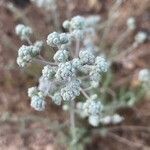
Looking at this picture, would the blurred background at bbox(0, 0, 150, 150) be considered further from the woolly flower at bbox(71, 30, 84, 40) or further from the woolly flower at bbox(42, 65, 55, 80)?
the woolly flower at bbox(42, 65, 55, 80)

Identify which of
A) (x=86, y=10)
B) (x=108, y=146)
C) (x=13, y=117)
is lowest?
(x=108, y=146)

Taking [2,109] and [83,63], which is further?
[2,109]

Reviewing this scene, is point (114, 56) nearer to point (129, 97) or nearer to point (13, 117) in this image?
point (129, 97)

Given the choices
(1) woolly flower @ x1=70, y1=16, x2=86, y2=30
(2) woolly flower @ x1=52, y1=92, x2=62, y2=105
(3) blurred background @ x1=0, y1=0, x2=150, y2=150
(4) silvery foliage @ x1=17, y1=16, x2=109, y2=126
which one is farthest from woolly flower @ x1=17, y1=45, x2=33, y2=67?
(3) blurred background @ x1=0, y1=0, x2=150, y2=150

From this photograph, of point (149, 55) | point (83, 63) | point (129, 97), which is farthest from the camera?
point (149, 55)

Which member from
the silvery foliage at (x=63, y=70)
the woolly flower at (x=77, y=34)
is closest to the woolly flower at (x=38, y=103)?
the silvery foliage at (x=63, y=70)

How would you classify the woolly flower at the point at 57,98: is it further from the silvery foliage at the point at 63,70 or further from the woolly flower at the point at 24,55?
the woolly flower at the point at 24,55

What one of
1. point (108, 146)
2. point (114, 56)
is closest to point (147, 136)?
point (108, 146)
